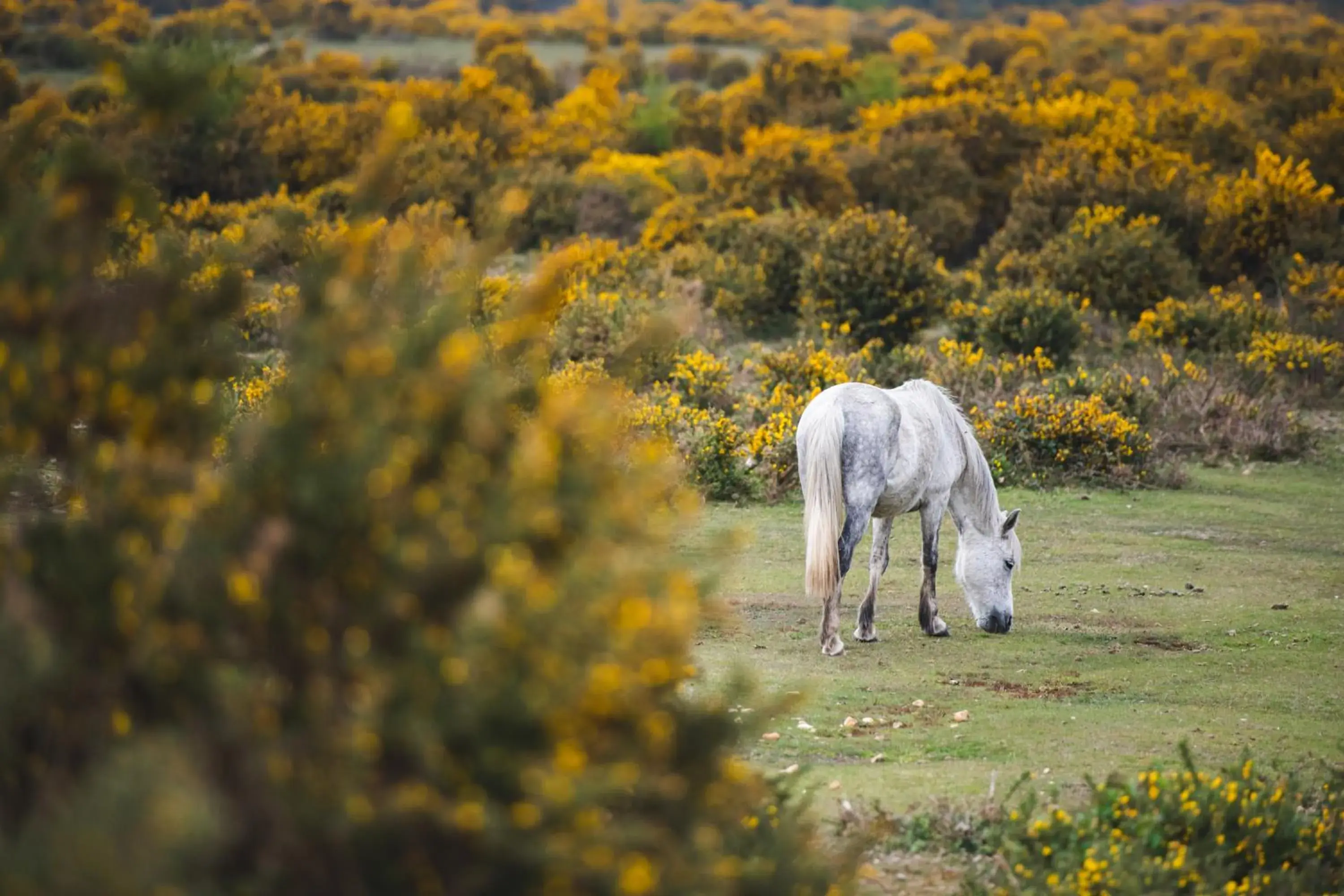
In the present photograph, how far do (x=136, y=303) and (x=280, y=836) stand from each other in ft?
4.46

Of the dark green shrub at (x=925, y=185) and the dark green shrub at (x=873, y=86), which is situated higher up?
the dark green shrub at (x=873, y=86)

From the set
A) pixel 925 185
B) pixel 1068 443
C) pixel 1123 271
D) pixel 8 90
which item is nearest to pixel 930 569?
pixel 1068 443

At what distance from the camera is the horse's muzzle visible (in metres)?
10.2

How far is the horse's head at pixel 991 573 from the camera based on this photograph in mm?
10219

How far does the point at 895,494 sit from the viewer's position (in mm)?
9758

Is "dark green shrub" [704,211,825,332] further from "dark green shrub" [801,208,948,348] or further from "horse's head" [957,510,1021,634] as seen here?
"horse's head" [957,510,1021,634]

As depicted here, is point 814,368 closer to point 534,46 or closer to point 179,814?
point 179,814

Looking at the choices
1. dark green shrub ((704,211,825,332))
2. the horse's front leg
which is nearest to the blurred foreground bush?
the horse's front leg

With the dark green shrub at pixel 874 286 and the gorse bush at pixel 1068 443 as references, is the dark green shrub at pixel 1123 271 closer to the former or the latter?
the dark green shrub at pixel 874 286

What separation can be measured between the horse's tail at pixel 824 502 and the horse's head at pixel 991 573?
1.43 metres

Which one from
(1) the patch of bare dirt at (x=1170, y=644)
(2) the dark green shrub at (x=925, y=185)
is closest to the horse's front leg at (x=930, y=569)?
(1) the patch of bare dirt at (x=1170, y=644)

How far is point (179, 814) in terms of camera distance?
7.64ft

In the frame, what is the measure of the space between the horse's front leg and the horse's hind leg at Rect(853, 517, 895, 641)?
291 mm

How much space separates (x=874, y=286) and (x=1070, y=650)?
12.2 metres
